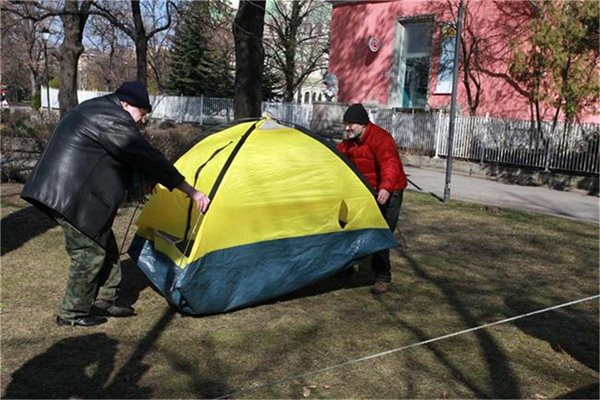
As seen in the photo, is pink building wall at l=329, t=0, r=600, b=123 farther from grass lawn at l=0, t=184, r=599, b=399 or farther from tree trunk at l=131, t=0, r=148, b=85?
grass lawn at l=0, t=184, r=599, b=399

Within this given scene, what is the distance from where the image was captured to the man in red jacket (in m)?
5.64

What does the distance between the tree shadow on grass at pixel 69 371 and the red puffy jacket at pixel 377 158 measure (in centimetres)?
286

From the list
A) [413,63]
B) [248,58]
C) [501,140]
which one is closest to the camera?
[248,58]

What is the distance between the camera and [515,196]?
13.1 meters

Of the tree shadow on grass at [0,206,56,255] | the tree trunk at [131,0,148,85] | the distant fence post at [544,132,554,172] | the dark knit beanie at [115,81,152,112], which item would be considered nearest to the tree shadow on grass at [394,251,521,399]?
the dark knit beanie at [115,81,152,112]

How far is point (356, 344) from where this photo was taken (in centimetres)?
447

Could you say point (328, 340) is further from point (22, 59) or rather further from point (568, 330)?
point (22, 59)

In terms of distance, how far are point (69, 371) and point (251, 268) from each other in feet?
5.59

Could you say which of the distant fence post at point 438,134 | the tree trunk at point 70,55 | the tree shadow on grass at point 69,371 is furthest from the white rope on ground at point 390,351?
the tree trunk at point 70,55

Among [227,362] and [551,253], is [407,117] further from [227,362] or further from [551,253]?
[227,362]

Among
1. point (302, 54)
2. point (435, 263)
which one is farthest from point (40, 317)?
point (302, 54)

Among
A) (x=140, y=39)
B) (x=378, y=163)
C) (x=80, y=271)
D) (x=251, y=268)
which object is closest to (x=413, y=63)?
(x=140, y=39)

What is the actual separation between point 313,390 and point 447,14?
1921cm

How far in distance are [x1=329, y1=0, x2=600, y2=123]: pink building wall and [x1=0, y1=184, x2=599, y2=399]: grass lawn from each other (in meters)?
11.4
